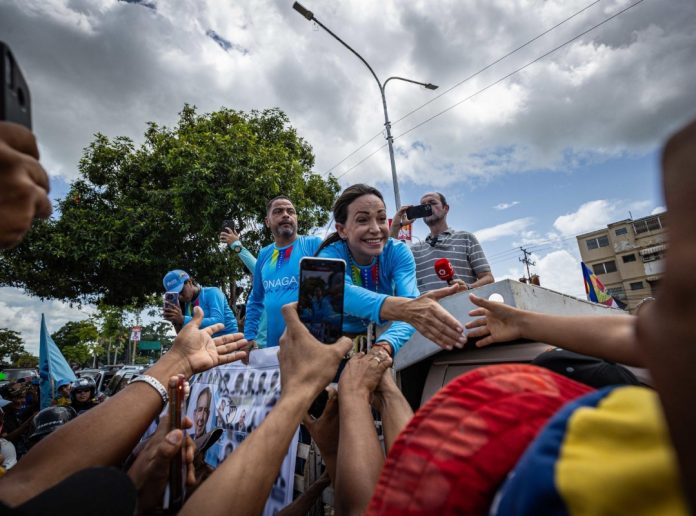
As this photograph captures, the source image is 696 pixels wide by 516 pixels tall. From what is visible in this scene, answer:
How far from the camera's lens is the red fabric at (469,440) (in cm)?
53

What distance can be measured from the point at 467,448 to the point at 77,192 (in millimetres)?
16155

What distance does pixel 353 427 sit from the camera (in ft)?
4.31

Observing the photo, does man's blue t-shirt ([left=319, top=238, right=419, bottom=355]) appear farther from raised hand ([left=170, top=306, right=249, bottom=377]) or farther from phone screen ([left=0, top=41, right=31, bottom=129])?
phone screen ([left=0, top=41, right=31, bottom=129])

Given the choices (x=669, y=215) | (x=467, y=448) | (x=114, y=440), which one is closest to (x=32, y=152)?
(x=114, y=440)

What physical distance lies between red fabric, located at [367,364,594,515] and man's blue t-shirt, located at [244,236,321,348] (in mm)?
2644

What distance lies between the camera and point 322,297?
5.25 ft

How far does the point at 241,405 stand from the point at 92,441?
163 cm

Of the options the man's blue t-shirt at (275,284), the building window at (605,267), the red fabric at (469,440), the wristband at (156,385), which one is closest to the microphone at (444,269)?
the man's blue t-shirt at (275,284)

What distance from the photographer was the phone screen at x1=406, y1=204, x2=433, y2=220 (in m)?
4.13

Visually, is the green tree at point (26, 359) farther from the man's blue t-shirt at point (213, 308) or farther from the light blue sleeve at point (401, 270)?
the light blue sleeve at point (401, 270)

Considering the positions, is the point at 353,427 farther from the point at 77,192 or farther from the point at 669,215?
the point at 77,192

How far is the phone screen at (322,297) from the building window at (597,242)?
60.7m

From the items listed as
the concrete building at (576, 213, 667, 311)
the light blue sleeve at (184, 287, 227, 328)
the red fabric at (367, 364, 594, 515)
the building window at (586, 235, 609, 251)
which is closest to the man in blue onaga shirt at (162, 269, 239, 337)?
the light blue sleeve at (184, 287, 227, 328)

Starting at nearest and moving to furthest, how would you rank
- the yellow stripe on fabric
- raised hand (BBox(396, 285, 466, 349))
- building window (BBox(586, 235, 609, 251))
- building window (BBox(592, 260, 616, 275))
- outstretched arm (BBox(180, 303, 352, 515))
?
1. the yellow stripe on fabric
2. outstretched arm (BBox(180, 303, 352, 515))
3. raised hand (BBox(396, 285, 466, 349))
4. building window (BBox(592, 260, 616, 275))
5. building window (BBox(586, 235, 609, 251))
